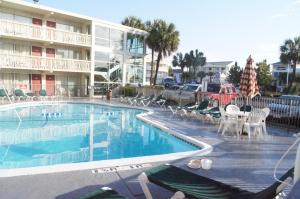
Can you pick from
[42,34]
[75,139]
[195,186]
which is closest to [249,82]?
[195,186]

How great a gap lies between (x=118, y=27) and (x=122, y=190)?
80.3ft

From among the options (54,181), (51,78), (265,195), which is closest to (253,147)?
(265,195)

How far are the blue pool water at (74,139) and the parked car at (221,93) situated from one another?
5.67m

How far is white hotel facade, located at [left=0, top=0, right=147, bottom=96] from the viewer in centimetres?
2131

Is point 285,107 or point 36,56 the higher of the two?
point 36,56

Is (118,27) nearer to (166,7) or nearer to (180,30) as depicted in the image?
(180,30)

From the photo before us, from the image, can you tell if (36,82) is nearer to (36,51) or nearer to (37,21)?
(36,51)

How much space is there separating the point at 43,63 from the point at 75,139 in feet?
45.7

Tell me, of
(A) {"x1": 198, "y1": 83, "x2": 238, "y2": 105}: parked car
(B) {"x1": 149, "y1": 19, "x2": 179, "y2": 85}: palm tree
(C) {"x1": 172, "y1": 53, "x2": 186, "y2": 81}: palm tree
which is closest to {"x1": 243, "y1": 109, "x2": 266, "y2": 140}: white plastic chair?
(A) {"x1": 198, "y1": 83, "x2": 238, "y2": 105}: parked car

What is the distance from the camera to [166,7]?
18.4m

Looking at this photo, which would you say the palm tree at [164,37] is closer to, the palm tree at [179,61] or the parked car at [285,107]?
the parked car at [285,107]

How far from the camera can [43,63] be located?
22.3 m

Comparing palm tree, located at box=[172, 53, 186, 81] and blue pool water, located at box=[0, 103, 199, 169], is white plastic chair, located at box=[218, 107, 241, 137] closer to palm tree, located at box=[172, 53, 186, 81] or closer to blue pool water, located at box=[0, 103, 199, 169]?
blue pool water, located at box=[0, 103, 199, 169]

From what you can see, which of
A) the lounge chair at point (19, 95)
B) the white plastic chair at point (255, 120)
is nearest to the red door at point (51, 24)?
the lounge chair at point (19, 95)
